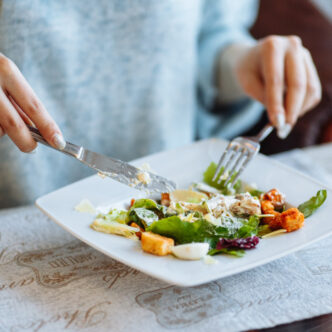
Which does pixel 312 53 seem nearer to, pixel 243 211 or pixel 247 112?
pixel 247 112

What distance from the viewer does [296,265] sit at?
99 centimetres

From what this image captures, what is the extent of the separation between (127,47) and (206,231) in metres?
0.92

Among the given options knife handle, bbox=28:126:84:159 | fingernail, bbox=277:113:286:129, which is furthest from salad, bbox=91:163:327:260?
fingernail, bbox=277:113:286:129

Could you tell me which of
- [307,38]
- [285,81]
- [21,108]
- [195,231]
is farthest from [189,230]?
[307,38]

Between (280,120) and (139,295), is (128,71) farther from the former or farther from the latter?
(139,295)

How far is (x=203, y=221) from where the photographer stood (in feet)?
3.14

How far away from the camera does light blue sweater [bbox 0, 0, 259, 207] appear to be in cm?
149

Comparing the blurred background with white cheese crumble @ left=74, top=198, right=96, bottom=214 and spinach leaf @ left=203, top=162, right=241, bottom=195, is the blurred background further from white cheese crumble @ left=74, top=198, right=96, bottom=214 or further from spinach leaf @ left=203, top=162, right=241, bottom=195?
white cheese crumble @ left=74, top=198, right=96, bottom=214

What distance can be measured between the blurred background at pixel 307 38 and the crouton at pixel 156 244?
154 cm

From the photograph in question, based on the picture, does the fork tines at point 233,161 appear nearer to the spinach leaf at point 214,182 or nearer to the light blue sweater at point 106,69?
the spinach leaf at point 214,182

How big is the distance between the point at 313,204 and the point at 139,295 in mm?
442

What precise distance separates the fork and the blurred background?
40.3 inches

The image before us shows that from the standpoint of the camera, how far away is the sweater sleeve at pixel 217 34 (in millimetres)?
1954

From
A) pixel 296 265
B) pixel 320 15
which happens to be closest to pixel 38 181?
pixel 296 265
